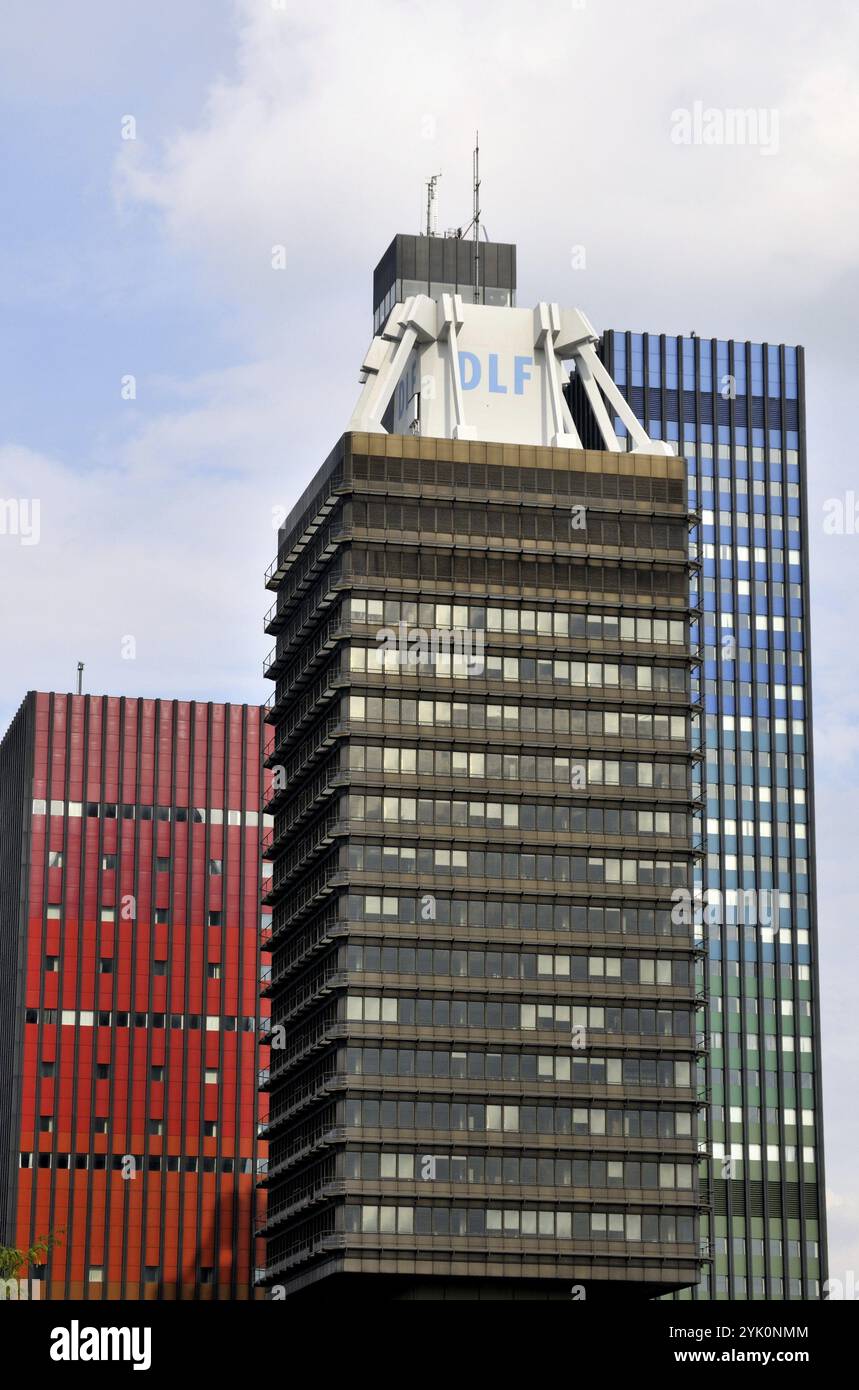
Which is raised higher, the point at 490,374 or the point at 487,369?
the point at 487,369

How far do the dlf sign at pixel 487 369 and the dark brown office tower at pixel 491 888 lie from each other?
642 centimetres

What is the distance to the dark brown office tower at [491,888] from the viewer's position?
558 ft

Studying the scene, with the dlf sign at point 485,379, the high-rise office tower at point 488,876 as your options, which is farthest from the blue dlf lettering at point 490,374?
the high-rise office tower at point 488,876

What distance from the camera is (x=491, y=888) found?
175 meters

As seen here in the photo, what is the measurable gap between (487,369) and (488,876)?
135ft

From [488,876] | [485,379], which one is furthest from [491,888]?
[485,379]

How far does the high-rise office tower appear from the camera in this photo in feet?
558

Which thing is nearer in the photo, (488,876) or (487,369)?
(488,876)

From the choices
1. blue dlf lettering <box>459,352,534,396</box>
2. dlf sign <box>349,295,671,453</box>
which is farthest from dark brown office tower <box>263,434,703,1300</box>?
blue dlf lettering <box>459,352,534,396</box>

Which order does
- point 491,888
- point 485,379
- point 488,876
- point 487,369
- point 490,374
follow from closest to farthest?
1. point 491,888
2. point 488,876
3. point 485,379
4. point 490,374
5. point 487,369

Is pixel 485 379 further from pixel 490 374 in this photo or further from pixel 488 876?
pixel 488 876

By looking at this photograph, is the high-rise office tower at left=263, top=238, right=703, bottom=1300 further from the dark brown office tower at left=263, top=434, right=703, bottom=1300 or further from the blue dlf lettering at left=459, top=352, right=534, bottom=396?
the blue dlf lettering at left=459, top=352, right=534, bottom=396
